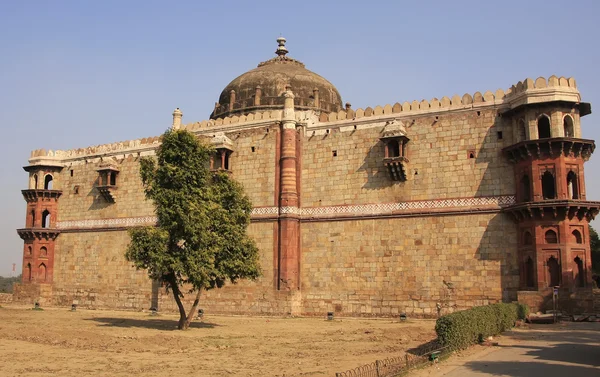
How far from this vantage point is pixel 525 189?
81.0 ft

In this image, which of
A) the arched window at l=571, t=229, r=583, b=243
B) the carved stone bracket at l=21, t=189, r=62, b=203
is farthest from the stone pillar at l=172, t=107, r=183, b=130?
the arched window at l=571, t=229, r=583, b=243

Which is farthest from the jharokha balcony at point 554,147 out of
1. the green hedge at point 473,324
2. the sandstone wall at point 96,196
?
the sandstone wall at point 96,196

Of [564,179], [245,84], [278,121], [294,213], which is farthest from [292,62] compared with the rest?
[564,179]

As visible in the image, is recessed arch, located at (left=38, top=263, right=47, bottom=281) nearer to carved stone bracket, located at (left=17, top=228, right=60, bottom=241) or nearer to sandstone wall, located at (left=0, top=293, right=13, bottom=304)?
carved stone bracket, located at (left=17, top=228, right=60, bottom=241)

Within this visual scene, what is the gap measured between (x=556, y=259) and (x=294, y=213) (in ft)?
38.3

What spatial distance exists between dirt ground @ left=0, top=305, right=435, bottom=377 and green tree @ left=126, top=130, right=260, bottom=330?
81.4 inches

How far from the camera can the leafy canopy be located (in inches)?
829

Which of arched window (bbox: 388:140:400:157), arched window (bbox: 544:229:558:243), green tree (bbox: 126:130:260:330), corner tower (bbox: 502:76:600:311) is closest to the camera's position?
green tree (bbox: 126:130:260:330)

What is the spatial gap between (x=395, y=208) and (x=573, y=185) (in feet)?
24.2

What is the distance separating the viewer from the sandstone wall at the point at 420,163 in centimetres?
2559

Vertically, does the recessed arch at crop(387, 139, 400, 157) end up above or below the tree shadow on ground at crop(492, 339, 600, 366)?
above

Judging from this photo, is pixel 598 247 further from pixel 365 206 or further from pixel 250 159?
pixel 250 159

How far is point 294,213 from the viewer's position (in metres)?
28.7

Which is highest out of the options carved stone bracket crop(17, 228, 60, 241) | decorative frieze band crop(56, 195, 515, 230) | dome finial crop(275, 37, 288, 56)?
dome finial crop(275, 37, 288, 56)
